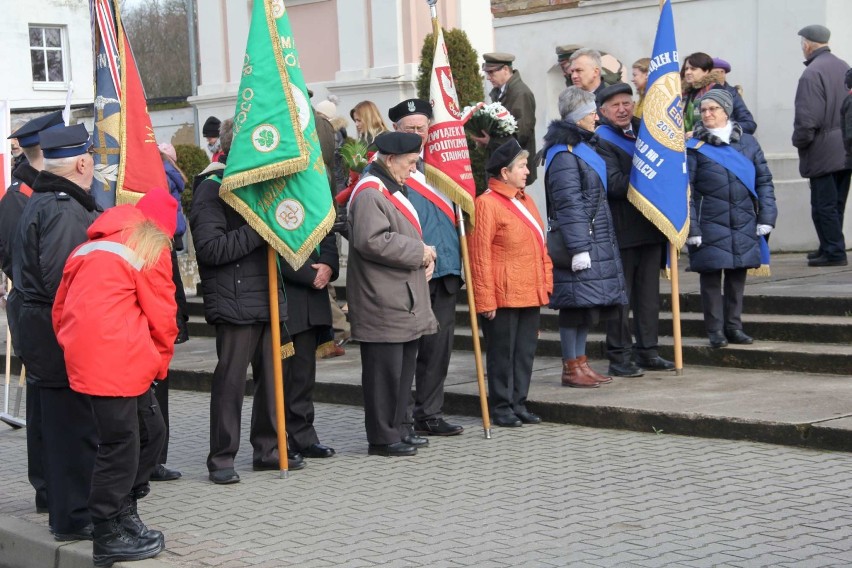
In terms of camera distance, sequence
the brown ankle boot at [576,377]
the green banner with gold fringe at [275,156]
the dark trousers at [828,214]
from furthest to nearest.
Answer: the dark trousers at [828,214] → the brown ankle boot at [576,377] → the green banner with gold fringe at [275,156]

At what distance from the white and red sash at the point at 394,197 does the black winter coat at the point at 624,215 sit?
6.64 ft

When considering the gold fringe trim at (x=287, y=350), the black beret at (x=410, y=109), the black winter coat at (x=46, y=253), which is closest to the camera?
the black winter coat at (x=46, y=253)

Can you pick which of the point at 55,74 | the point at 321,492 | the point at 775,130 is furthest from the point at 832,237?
the point at 55,74

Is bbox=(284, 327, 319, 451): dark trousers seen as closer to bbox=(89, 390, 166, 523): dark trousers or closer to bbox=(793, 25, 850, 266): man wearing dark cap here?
bbox=(89, 390, 166, 523): dark trousers

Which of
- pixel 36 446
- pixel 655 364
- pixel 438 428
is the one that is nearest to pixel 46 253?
pixel 36 446

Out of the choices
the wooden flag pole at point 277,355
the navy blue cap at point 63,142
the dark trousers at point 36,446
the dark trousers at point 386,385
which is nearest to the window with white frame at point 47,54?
the dark trousers at point 386,385

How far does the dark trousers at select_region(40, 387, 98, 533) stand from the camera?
6.50 metres

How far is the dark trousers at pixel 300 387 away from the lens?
26.3 feet

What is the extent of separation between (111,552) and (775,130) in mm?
9440

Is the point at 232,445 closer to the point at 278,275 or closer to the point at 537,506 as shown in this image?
the point at 278,275

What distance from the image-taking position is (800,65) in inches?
526

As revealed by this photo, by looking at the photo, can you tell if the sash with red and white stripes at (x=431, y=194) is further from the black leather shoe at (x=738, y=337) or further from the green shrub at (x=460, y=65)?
the green shrub at (x=460, y=65)

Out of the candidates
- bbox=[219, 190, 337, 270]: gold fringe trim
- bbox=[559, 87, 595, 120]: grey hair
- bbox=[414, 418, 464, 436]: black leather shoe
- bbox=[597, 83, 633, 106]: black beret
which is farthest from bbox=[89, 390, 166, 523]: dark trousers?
bbox=[597, 83, 633, 106]: black beret

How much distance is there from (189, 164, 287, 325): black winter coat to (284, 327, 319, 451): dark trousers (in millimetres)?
430
